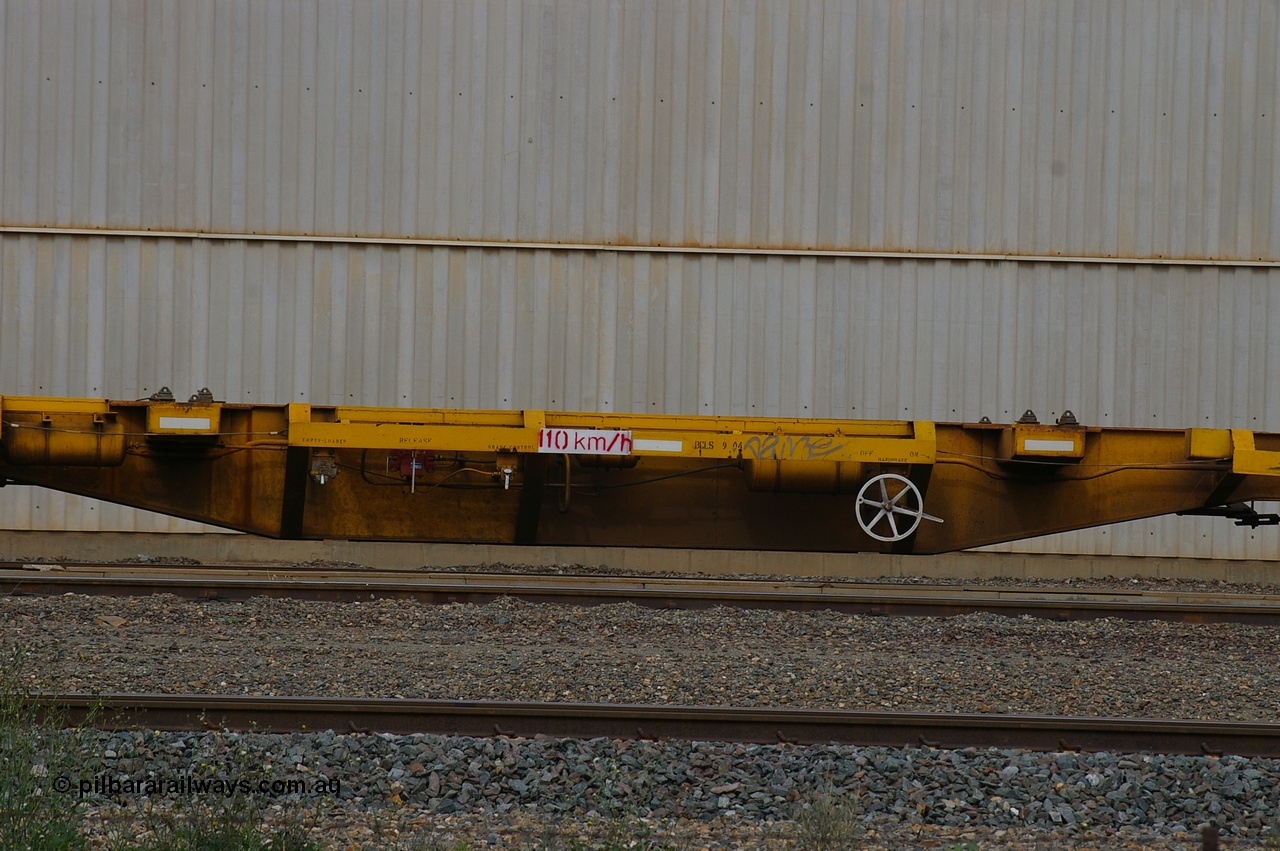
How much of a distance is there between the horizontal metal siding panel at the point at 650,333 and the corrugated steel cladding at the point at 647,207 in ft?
0.12

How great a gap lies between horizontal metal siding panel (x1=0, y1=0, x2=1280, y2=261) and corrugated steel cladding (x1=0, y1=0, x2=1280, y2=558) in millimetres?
37

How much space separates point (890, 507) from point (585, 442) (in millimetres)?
2349

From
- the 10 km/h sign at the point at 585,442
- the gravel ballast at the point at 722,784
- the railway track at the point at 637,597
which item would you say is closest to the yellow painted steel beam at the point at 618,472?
the 10 km/h sign at the point at 585,442

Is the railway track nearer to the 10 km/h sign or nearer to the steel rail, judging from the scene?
the 10 km/h sign

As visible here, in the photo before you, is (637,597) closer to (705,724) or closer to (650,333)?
(705,724)

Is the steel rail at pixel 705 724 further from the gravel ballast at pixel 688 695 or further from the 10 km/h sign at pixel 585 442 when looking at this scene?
the 10 km/h sign at pixel 585 442

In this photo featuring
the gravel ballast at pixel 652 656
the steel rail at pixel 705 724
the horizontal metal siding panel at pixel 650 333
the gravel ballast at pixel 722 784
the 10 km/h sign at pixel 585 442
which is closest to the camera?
the gravel ballast at pixel 722 784

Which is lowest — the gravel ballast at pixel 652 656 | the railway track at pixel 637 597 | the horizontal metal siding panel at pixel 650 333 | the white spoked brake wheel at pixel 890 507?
the gravel ballast at pixel 652 656

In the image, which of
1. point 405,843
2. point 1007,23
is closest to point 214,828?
point 405,843

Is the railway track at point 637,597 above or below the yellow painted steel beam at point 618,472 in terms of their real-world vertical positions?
below

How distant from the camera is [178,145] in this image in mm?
12961

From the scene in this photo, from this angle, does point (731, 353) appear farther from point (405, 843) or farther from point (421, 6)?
point (405, 843)

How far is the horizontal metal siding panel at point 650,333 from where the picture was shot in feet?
42.1

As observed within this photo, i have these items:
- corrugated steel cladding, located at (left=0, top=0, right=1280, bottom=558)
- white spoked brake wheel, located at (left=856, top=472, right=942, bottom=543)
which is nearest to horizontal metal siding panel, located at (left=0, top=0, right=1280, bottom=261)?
corrugated steel cladding, located at (left=0, top=0, right=1280, bottom=558)
